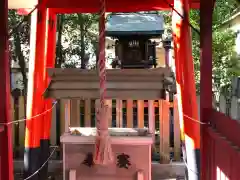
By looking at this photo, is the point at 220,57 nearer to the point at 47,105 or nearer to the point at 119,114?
the point at 119,114

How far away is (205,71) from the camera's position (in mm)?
3330

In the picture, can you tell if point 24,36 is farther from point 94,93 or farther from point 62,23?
point 94,93

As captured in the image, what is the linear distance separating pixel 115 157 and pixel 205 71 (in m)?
1.42

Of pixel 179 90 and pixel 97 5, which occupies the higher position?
pixel 97 5

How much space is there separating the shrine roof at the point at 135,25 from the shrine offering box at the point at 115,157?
155 inches

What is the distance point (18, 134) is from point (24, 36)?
3074 millimetres

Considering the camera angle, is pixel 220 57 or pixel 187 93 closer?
pixel 187 93

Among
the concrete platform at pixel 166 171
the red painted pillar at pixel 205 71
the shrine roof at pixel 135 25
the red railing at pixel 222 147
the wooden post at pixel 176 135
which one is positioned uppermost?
the shrine roof at pixel 135 25

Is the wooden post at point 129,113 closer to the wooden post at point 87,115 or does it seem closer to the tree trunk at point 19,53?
the wooden post at point 87,115

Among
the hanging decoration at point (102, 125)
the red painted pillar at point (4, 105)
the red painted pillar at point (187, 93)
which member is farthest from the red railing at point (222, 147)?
the red painted pillar at point (187, 93)

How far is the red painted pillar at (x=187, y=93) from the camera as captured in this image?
16.5 ft

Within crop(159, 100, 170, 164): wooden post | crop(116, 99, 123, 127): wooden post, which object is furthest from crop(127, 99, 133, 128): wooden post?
crop(159, 100, 170, 164): wooden post

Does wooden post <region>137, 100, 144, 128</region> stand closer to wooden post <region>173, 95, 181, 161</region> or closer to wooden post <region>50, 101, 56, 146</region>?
wooden post <region>173, 95, 181, 161</region>

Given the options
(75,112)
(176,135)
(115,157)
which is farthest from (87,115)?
(115,157)
